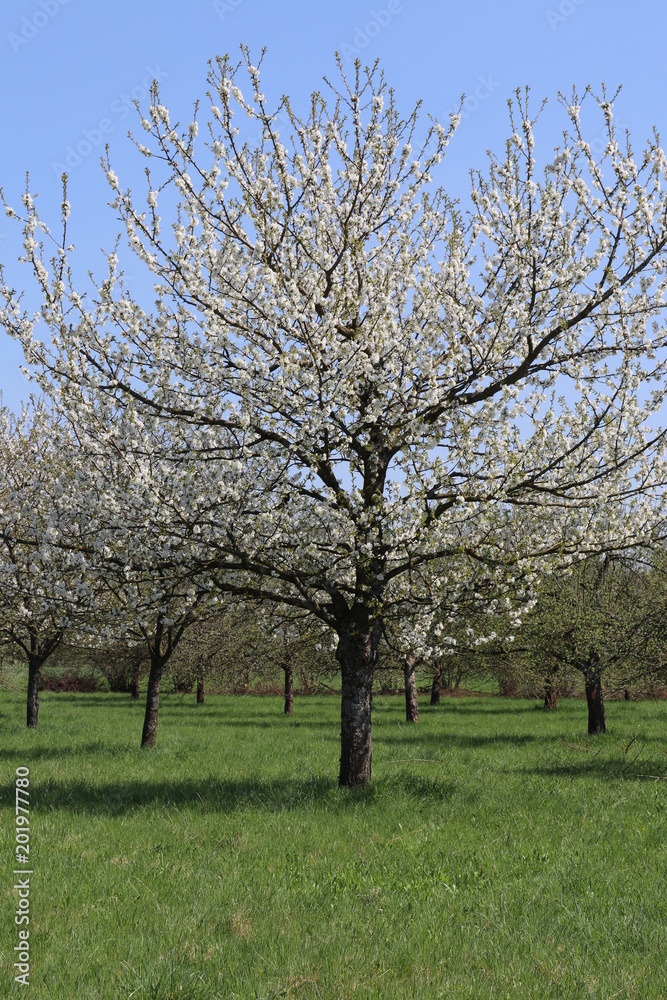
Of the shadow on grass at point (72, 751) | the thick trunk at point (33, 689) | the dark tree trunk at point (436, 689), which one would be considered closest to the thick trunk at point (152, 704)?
the shadow on grass at point (72, 751)

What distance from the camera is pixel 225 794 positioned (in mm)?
11914

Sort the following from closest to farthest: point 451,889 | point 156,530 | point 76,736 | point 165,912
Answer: point 165,912
point 451,889
point 156,530
point 76,736

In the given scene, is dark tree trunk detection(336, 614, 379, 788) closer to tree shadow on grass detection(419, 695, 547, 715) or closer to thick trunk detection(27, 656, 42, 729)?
thick trunk detection(27, 656, 42, 729)

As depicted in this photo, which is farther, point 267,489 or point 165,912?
point 267,489

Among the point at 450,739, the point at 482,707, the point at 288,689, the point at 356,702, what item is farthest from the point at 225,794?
the point at 482,707

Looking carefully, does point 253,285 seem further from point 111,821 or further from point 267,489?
point 111,821

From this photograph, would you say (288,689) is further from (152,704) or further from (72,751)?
(72,751)

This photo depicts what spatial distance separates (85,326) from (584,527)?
8.03 meters

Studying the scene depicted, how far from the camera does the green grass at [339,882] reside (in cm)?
542

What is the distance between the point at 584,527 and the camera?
11.2 meters

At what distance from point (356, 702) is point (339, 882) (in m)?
4.46

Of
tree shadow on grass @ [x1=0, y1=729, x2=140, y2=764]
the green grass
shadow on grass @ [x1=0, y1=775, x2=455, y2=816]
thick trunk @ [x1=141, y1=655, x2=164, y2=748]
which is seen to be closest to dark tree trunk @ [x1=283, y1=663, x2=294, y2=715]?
tree shadow on grass @ [x1=0, y1=729, x2=140, y2=764]

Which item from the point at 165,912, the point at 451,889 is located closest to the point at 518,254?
the point at 451,889

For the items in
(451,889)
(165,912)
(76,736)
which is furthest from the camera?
(76,736)
